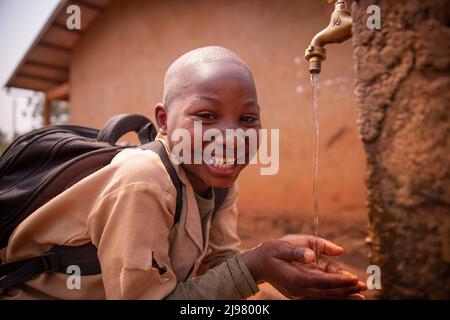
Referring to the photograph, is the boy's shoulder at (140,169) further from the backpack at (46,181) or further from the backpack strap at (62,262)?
the backpack strap at (62,262)

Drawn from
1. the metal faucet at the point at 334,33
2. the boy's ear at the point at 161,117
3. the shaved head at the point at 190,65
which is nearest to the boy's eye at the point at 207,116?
the shaved head at the point at 190,65

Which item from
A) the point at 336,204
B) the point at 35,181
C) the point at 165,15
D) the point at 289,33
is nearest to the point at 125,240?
the point at 35,181

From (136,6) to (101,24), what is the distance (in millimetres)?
705

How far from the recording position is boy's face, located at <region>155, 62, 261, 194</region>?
112 cm

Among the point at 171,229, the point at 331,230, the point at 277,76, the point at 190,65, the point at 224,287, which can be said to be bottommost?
the point at 331,230

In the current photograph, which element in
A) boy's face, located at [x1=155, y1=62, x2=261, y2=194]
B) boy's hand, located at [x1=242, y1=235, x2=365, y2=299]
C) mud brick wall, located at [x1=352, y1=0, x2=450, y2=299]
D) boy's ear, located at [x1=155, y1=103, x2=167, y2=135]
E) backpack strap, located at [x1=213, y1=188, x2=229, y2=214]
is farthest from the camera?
backpack strap, located at [x1=213, y1=188, x2=229, y2=214]

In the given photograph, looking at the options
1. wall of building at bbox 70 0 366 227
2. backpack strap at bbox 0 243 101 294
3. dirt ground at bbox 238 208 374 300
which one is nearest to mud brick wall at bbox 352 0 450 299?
backpack strap at bbox 0 243 101 294

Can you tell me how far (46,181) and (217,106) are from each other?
1.95 ft

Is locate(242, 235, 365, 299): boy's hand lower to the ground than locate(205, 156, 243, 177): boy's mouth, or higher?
lower

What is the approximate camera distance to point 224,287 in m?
1.02

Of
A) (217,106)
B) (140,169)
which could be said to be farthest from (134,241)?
(217,106)

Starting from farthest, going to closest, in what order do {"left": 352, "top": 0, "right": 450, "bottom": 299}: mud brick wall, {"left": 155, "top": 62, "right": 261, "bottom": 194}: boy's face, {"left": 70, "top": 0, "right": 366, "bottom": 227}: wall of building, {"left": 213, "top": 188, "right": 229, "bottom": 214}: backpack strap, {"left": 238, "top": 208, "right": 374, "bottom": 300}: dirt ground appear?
1. {"left": 70, "top": 0, "right": 366, "bottom": 227}: wall of building
2. {"left": 238, "top": 208, "right": 374, "bottom": 300}: dirt ground
3. {"left": 213, "top": 188, "right": 229, "bottom": 214}: backpack strap
4. {"left": 155, "top": 62, "right": 261, "bottom": 194}: boy's face
5. {"left": 352, "top": 0, "right": 450, "bottom": 299}: mud brick wall

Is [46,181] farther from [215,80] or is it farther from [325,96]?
[325,96]

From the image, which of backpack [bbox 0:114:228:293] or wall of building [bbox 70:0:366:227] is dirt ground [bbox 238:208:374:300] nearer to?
wall of building [bbox 70:0:366:227]
